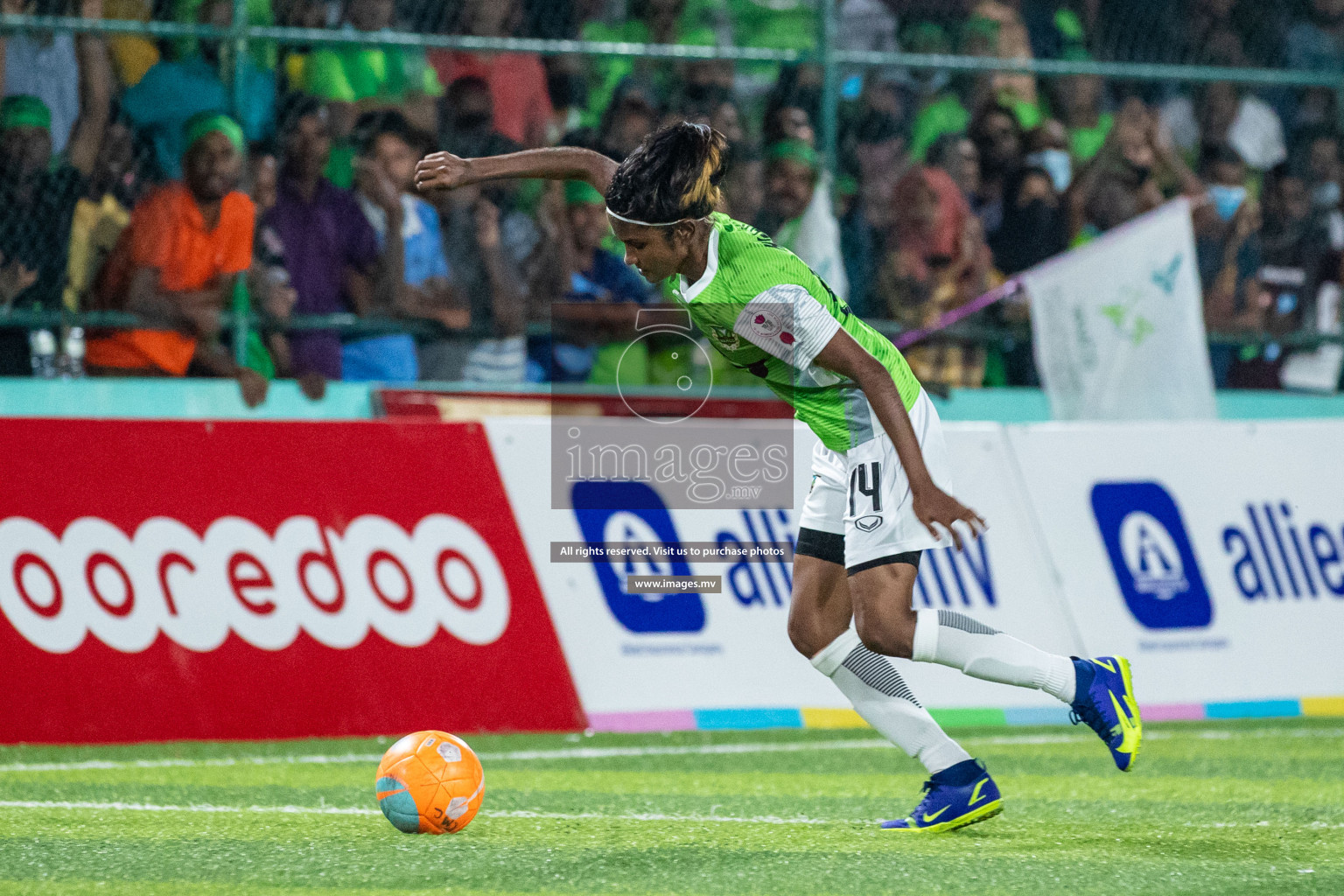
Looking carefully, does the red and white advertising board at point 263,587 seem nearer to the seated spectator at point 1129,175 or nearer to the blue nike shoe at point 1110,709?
the blue nike shoe at point 1110,709

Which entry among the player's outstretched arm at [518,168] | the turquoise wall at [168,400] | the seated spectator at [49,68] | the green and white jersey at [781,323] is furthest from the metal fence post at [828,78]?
the green and white jersey at [781,323]

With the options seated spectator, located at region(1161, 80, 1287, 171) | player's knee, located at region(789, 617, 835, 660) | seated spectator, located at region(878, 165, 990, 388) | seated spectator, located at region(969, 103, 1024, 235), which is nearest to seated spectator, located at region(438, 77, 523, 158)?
seated spectator, located at region(878, 165, 990, 388)

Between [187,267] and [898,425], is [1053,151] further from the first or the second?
[898,425]

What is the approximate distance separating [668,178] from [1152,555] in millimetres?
4765

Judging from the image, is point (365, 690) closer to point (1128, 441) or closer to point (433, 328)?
point (433, 328)

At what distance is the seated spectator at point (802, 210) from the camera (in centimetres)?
1012

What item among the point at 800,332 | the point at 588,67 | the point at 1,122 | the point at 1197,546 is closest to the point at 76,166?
the point at 1,122

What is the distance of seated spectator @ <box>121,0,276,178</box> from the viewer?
357 inches

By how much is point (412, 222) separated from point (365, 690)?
307cm

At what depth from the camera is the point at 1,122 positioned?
8.77m

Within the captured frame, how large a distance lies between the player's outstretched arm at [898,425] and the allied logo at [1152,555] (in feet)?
13.5

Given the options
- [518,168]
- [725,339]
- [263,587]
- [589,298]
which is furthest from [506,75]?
[725,339]

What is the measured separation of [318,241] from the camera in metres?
9.45

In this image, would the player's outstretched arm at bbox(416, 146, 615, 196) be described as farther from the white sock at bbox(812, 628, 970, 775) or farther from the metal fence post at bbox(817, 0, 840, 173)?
the metal fence post at bbox(817, 0, 840, 173)
